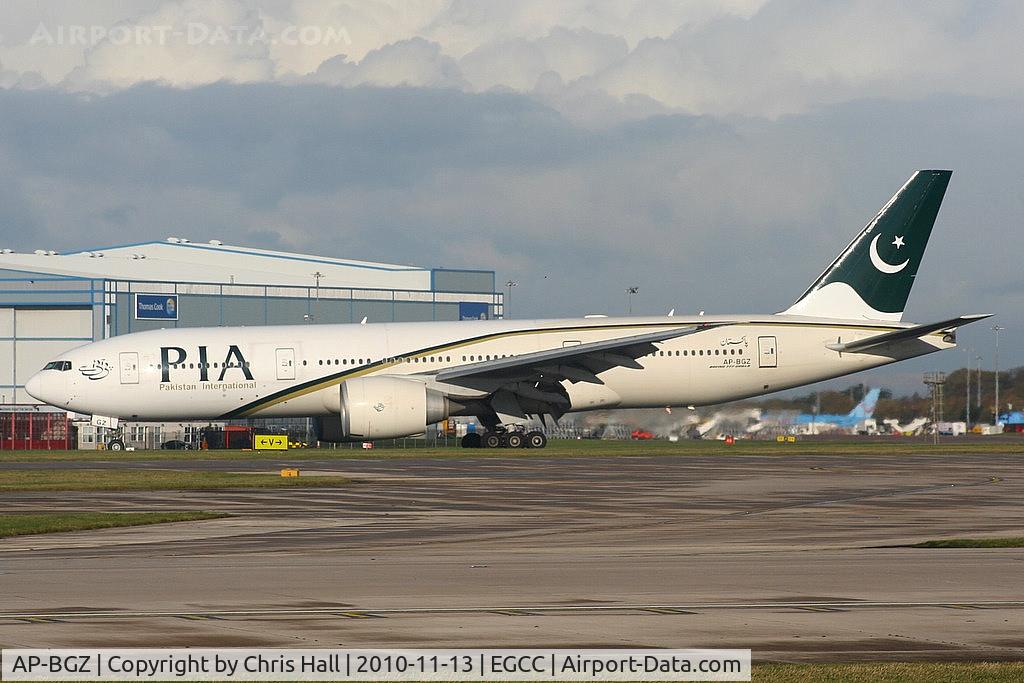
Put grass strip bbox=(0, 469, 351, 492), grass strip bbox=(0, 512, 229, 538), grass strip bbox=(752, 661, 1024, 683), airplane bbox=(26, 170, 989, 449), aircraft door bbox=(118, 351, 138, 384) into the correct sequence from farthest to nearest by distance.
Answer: aircraft door bbox=(118, 351, 138, 384), airplane bbox=(26, 170, 989, 449), grass strip bbox=(0, 469, 351, 492), grass strip bbox=(0, 512, 229, 538), grass strip bbox=(752, 661, 1024, 683)

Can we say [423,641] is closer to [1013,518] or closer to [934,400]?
[1013,518]

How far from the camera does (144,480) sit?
2855 centimetres

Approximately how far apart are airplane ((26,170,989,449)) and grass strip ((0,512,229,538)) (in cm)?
2158

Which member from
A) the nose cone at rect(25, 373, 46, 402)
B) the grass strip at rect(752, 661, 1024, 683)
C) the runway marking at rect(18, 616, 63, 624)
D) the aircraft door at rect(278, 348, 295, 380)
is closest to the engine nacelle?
the aircraft door at rect(278, 348, 295, 380)

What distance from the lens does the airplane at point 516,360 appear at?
42906mm

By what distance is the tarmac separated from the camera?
9648mm

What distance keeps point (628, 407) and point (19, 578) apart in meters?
34.0

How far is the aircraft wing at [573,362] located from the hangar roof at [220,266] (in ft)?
164

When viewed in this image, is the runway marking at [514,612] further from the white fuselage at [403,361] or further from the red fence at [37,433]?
the red fence at [37,433]

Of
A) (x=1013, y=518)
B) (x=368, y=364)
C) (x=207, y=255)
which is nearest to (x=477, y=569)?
(x=1013, y=518)

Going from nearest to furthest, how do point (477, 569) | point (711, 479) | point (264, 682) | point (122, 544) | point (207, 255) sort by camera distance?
point (264, 682), point (477, 569), point (122, 544), point (711, 479), point (207, 255)

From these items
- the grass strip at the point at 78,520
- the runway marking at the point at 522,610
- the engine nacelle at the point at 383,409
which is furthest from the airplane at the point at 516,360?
the runway marking at the point at 522,610

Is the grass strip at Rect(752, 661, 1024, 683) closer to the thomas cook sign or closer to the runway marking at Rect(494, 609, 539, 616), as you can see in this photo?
the runway marking at Rect(494, 609, 539, 616)

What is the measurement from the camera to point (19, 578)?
12781mm
